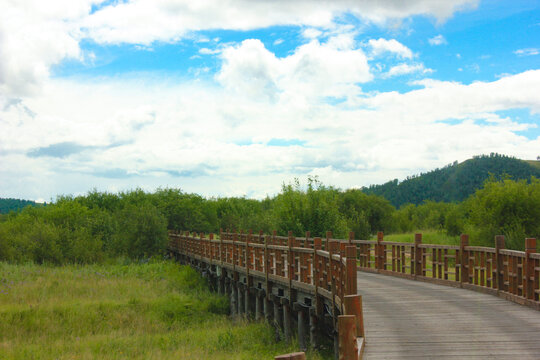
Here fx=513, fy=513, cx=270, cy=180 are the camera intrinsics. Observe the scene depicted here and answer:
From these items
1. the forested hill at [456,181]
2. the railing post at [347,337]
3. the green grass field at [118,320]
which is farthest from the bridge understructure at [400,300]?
the forested hill at [456,181]

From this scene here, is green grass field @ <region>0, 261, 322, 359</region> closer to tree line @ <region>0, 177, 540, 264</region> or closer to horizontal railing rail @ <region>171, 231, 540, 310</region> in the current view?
horizontal railing rail @ <region>171, 231, 540, 310</region>

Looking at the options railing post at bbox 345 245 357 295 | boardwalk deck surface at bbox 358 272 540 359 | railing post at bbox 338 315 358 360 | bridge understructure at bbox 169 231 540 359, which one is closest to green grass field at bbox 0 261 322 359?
bridge understructure at bbox 169 231 540 359

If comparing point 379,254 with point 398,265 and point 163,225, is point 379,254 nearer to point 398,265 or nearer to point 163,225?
point 398,265

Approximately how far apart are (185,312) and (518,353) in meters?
18.2

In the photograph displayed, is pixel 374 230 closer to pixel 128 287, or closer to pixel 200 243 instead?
pixel 200 243

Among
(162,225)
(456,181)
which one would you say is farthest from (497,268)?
(456,181)

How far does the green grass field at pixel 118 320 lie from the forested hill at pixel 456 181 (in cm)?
15189

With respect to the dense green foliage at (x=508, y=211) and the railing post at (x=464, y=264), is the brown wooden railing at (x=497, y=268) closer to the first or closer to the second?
the railing post at (x=464, y=264)

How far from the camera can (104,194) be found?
64.1m

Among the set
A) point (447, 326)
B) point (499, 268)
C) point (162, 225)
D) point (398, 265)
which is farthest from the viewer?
point (162, 225)

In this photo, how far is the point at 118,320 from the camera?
73.6 feet

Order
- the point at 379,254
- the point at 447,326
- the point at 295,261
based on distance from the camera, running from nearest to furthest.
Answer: the point at 447,326 → the point at 295,261 → the point at 379,254

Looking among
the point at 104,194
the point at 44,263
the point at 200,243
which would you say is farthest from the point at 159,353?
the point at 104,194

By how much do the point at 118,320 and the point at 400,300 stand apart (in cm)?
1375
